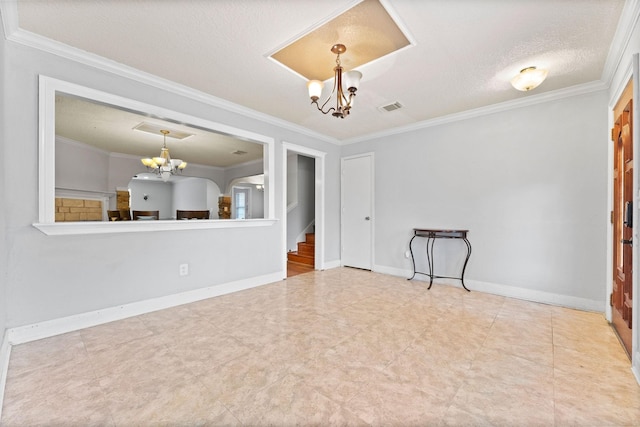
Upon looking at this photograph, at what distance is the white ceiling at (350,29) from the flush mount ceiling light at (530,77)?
0.21ft

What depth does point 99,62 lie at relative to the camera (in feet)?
7.78

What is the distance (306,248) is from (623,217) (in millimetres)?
4484

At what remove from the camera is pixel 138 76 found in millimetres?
2600

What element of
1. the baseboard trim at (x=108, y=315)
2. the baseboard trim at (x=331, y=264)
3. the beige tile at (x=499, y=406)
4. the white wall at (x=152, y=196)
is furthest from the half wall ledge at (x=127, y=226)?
the white wall at (x=152, y=196)

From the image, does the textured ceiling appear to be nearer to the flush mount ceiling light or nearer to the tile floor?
the tile floor

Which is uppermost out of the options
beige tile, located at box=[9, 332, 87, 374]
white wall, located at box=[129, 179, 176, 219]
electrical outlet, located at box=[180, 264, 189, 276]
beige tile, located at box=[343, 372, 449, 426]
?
white wall, located at box=[129, 179, 176, 219]

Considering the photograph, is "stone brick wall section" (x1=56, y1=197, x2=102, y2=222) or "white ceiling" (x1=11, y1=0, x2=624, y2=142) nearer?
"white ceiling" (x1=11, y1=0, x2=624, y2=142)

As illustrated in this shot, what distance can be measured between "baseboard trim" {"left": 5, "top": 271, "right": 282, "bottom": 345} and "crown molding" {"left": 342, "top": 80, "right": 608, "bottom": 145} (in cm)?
320

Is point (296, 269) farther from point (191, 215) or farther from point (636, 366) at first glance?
point (636, 366)

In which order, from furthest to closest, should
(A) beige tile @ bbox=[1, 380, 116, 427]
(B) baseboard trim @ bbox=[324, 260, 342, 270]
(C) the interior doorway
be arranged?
1. (B) baseboard trim @ bbox=[324, 260, 342, 270]
2. (C) the interior doorway
3. (A) beige tile @ bbox=[1, 380, 116, 427]

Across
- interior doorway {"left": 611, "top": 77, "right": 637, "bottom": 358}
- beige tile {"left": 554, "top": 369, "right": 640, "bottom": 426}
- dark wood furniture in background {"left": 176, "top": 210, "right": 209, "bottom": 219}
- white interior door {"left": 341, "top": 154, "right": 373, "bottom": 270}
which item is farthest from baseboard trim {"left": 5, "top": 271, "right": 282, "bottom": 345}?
interior doorway {"left": 611, "top": 77, "right": 637, "bottom": 358}

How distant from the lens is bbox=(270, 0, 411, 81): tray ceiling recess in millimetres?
1871

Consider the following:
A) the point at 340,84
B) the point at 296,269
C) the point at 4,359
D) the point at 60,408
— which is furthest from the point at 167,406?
the point at 296,269

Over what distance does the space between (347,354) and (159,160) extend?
465 cm
